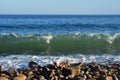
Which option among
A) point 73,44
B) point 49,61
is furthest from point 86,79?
point 73,44

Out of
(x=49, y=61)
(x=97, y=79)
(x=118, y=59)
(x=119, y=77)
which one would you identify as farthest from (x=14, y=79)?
(x=118, y=59)

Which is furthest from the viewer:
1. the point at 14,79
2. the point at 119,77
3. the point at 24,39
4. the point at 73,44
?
the point at 24,39

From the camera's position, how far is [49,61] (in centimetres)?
1189

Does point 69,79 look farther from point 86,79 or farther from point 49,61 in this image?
point 49,61

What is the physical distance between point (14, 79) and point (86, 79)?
5.02 feet

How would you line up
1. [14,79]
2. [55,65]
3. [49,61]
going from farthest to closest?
[49,61], [55,65], [14,79]

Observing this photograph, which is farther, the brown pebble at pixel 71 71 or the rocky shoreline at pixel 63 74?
the brown pebble at pixel 71 71

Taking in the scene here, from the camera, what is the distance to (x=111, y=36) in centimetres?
2275

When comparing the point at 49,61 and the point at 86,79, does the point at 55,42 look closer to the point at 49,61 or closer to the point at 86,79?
the point at 49,61

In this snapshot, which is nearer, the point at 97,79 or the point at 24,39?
the point at 97,79

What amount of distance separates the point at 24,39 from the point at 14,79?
14353 mm

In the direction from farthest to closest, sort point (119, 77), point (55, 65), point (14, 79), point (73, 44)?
point (73, 44), point (55, 65), point (119, 77), point (14, 79)

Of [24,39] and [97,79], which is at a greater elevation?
[97,79]

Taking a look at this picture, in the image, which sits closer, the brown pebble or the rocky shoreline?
the rocky shoreline
